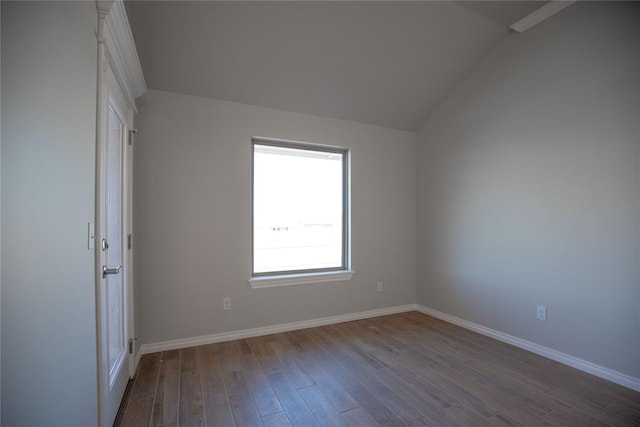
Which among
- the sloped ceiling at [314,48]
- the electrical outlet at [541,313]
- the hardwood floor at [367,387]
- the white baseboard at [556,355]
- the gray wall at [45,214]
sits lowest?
the hardwood floor at [367,387]

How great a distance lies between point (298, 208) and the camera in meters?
3.46

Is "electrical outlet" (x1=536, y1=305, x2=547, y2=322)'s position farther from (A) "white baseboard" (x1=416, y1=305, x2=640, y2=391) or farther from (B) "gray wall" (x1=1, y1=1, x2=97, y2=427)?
(B) "gray wall" (x1=1, y1=1, x2=97, y2=427)

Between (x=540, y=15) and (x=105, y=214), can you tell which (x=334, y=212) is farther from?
(x=540, y=15)

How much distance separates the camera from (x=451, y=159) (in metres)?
3.53

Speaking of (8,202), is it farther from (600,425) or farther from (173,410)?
(600,425)

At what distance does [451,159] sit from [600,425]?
2.63 meters

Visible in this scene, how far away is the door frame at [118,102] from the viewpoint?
1.35 m

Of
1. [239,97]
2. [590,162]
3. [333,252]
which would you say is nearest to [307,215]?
[333,252]

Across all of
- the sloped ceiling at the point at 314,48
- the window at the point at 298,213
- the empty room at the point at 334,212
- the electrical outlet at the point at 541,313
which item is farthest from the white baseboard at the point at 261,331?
the sloped ceiling at the point at 314,48

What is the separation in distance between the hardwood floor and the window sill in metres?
0.55

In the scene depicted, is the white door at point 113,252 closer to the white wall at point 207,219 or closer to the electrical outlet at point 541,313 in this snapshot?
the white wall at point 207,219

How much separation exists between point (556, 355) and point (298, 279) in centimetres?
247

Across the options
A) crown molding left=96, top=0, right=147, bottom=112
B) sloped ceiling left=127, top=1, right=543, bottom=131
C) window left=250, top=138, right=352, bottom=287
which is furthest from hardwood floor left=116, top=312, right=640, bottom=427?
sloped ceiling left=127, top=1, right=543, bottom=131

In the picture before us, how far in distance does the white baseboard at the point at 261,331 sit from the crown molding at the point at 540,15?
10.9 ft
